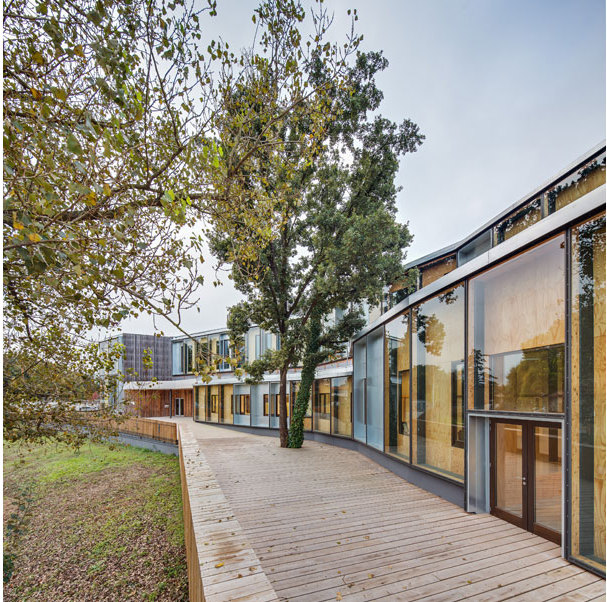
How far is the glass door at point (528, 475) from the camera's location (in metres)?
5.27

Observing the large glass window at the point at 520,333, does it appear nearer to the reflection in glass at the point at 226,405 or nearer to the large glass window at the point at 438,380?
the large glass window at the point at 438,380

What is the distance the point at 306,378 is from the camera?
45.1 feet

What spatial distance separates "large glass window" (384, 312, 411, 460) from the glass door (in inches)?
105

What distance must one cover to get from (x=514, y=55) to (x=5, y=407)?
33.1 feet

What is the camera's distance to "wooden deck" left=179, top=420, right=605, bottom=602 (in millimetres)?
4109

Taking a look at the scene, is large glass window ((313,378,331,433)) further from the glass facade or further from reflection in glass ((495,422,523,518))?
reflection in glass ((495,422,523,518))

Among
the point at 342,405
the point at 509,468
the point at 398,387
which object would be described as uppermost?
the point at 398,387

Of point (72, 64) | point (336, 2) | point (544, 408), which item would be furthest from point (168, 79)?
point (544, 408)

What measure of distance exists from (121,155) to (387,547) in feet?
19.5

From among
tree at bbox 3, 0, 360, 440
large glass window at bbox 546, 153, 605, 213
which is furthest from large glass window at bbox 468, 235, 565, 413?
tree at bbox 3, 0, 360, 440

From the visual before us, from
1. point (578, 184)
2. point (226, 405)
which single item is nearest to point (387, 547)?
point (578, 184)

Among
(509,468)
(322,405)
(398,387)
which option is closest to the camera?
(509,468)

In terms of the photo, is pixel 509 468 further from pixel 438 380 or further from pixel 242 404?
pixel 242 404

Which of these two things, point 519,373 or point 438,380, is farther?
point 438,380
